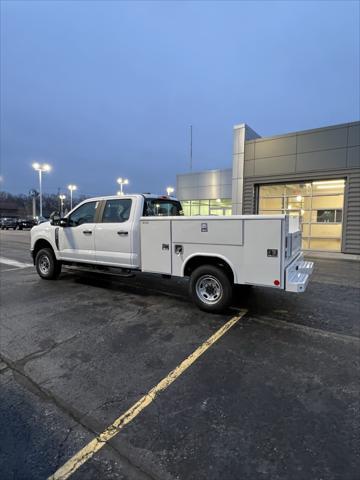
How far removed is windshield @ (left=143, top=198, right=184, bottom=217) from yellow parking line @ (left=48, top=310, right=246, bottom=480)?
3170 mm

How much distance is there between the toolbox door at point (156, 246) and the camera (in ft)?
17.8

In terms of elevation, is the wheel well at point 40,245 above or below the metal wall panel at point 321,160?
below

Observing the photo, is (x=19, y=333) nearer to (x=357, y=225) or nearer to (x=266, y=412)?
(x=266, y=412)

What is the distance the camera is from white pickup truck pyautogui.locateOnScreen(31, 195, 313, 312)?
446 cm

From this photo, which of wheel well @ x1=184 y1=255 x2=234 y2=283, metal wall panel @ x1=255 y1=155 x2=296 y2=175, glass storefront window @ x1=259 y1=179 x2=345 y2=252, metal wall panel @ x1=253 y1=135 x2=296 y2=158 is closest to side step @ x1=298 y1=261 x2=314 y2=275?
wheel well @ x1=184 y1=255 x2=234 y2=283

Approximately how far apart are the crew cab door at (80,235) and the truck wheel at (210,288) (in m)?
2.81

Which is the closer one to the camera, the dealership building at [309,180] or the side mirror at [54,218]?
the side mirror at [54,218]

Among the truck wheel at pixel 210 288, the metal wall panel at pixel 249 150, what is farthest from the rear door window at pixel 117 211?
Answer: the metal wall panel at pixel 249 150

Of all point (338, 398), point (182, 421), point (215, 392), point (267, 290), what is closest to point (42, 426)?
point (182, 421)

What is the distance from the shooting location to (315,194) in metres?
15.8

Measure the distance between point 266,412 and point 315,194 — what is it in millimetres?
15286

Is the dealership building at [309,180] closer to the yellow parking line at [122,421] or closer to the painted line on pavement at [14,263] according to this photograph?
the painted line on pavement at [14,263]

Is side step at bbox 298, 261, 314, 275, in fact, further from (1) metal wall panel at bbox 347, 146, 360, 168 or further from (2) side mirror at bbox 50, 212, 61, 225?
(1) metal wall panel at bbox 347, 146, 360, 168

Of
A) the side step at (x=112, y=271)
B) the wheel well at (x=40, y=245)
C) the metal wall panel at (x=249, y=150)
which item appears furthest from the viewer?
the metal wall panel at (x=249, y=150)
